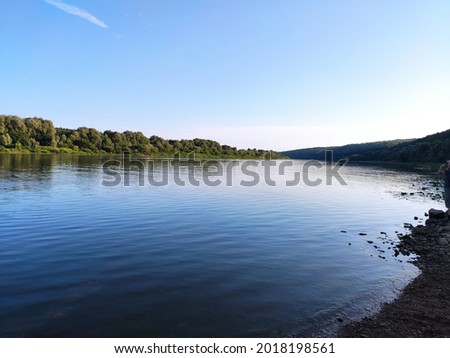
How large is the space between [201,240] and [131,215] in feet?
28.3

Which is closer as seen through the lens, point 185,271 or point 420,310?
point 420,310

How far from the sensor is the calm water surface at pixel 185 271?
9367 millimetres

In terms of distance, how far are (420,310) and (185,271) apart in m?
8.47

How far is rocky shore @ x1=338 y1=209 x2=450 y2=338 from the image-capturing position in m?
9.05

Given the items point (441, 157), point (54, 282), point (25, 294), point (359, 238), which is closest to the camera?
point (25, 294)

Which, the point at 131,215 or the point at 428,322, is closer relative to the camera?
the point at 428,322

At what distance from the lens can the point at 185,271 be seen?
13664mm

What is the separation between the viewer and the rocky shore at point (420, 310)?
9055 mm

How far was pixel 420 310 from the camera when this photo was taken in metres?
10.4

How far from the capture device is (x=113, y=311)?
9.82 meters

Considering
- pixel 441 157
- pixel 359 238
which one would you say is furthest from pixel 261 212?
pixel 441 157

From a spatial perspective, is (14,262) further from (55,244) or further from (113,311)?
(113,311)

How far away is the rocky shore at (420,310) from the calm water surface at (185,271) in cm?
56

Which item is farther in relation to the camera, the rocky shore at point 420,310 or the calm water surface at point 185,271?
the calm water surface at point 185,271
